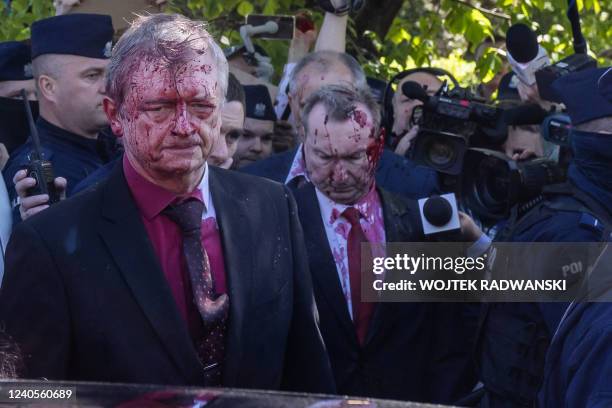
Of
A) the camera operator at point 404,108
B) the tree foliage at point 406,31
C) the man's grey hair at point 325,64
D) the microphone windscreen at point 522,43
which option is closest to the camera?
the microphone windscreen at point 522,43

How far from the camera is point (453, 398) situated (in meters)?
4.69

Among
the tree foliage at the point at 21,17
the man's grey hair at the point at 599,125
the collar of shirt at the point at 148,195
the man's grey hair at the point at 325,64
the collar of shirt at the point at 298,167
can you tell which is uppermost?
the man's grey hair at the point at 599,125

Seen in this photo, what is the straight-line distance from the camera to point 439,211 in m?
4.38

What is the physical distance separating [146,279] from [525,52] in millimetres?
2848

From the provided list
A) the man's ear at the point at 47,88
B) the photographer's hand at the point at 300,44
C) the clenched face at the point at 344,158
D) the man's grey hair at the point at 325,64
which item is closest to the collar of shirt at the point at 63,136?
the man's ear at the point at 47,88

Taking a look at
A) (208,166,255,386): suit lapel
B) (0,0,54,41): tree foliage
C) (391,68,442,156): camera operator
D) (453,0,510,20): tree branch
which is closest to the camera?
(208,166,255,386): suit lapel

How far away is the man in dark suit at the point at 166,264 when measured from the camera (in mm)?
2951

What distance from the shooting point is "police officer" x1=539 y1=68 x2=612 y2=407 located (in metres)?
2.97

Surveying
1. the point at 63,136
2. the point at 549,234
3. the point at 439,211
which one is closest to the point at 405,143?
the point at 439,211

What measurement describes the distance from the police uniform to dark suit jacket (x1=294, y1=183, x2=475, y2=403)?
0.77 feet

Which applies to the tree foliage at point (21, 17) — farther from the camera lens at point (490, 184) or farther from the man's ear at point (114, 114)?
the man's ear at point (114, 114)

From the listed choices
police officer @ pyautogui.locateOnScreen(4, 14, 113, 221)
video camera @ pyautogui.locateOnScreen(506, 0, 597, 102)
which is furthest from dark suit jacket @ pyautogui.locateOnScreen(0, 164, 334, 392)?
video camera @ pyautogui.locateOnScreen(506, 0, 597, 102)

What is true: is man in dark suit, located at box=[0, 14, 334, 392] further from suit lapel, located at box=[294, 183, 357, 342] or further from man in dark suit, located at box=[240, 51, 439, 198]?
man in dark suit, located at box=[240, 51, 439, 198]

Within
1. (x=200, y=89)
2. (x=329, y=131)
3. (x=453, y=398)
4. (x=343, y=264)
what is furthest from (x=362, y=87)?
(x=200, y=89)
